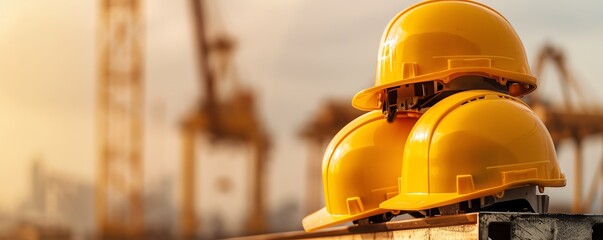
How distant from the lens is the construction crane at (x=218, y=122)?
2140 inches

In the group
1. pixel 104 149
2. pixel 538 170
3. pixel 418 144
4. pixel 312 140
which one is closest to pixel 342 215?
pixel 418 144

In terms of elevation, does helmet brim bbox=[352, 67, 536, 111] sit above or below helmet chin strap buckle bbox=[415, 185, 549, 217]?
above

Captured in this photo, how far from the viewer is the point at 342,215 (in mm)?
6887

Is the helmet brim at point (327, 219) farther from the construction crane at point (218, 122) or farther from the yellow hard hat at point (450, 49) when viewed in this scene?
the construction crane at point (218, 122)

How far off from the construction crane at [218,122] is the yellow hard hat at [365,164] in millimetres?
47018

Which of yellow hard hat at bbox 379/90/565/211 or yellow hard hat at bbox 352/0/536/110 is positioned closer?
yellow hard hat at bbox 379/90/565/211

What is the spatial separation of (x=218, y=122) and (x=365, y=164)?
161 feet

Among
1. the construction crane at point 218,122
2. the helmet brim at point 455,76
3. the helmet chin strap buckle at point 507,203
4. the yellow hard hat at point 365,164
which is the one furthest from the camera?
the construction crane at point 218,122

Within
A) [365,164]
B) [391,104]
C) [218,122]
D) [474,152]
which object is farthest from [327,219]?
[218,122]

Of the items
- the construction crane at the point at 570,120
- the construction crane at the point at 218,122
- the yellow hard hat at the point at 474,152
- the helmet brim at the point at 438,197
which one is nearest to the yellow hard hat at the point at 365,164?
the helmet brim at the point at 438,197

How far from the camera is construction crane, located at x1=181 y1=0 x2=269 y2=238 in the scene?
54344 mm

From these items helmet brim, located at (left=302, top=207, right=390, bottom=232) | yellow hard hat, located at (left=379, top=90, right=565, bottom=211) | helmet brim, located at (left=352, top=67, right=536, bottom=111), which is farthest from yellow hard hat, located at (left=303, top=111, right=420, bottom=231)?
yellow hard hat, located at (left=379, top=90, right=565, bottom=211)

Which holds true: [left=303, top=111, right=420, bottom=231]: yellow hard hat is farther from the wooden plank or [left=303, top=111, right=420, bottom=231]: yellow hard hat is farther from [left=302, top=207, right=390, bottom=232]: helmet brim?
the wooden plank

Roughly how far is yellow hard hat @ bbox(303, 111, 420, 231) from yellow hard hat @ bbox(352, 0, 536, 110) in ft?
0.87
